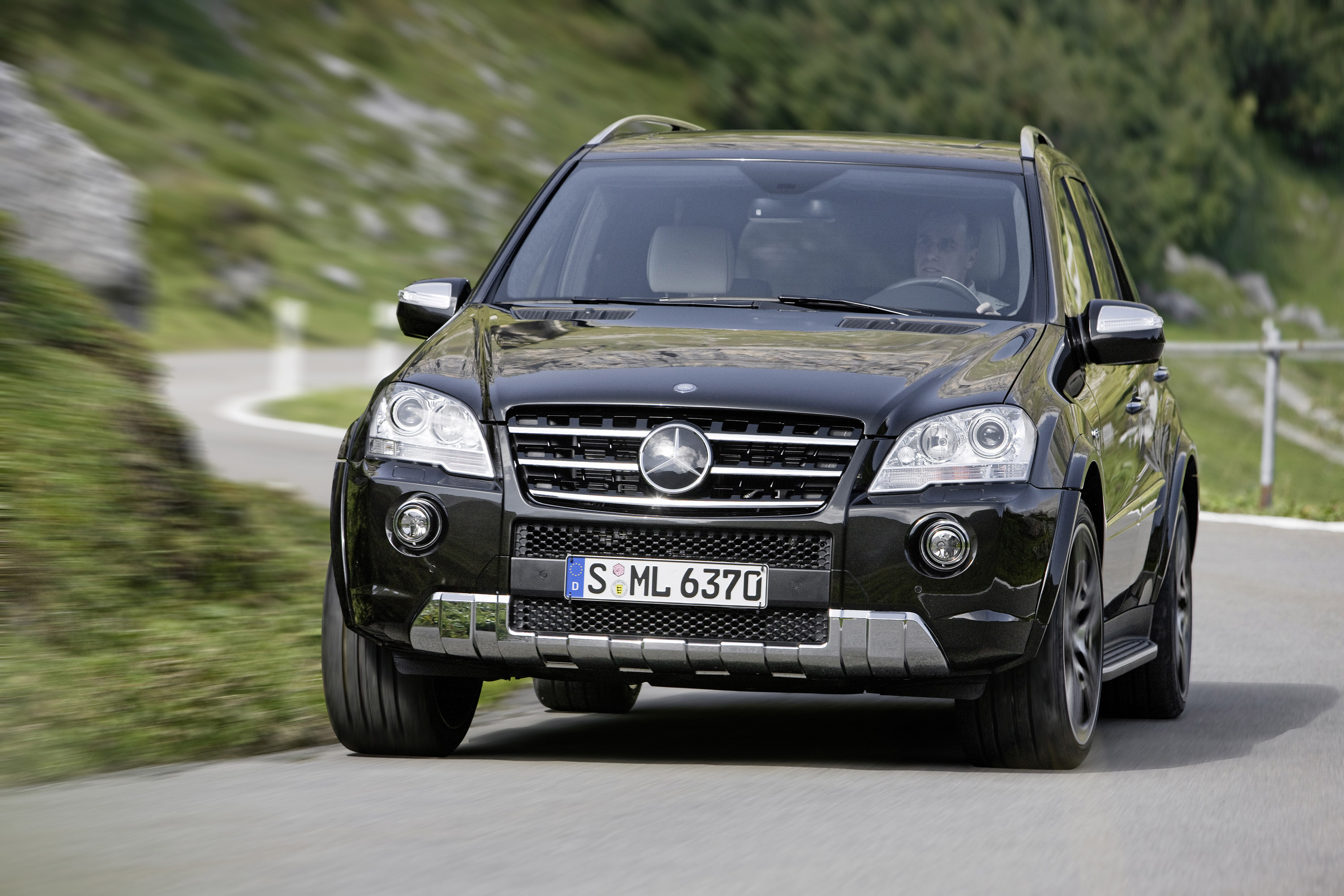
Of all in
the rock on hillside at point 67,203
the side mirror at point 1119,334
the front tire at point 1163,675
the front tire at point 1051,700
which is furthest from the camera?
the rock on hillside at point 67,203

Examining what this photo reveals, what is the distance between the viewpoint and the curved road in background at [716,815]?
15.6 feet

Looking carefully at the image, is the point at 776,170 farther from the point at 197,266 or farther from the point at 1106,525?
the point at 197,266

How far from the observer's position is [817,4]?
7850 cm

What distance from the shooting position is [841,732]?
24.6ft

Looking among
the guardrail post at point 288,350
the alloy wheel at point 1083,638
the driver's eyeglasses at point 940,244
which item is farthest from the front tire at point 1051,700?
the guardrail post at point 288,350

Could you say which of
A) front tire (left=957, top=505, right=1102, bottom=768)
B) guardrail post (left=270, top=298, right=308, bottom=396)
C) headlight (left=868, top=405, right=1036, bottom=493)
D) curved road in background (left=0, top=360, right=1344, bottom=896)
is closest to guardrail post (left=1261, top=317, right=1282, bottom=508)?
guardrail post (left=270, top=298, right=308, bottom=396)

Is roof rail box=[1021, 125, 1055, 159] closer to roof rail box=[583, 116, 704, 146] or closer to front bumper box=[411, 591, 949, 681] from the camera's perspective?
roof rail box=[583, 116, 704, 146]

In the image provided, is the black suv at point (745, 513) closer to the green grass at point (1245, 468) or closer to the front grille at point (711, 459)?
the front grille at point (711, 459)

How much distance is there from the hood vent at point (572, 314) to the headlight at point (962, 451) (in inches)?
46.9

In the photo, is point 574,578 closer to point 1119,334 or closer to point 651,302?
point 651,302

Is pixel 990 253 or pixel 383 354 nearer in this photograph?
pixel 990 253

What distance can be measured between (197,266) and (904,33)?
52.0 m

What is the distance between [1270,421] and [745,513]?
43.1ft

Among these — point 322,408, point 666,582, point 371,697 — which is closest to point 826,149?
point 666,582
